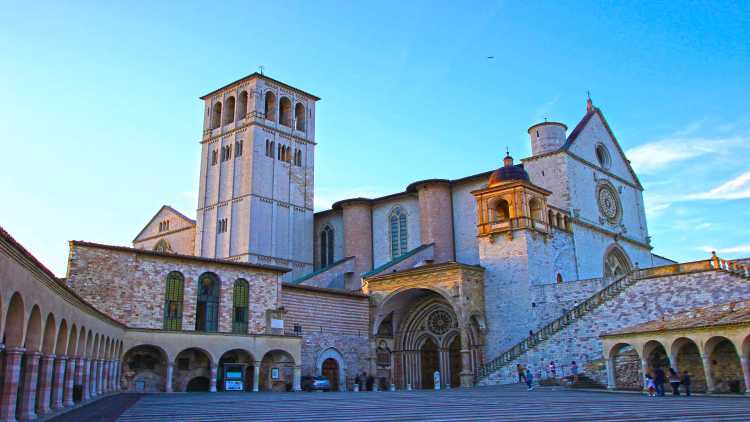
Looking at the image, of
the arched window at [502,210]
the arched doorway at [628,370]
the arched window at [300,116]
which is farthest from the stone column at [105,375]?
the arched window at [300,116]

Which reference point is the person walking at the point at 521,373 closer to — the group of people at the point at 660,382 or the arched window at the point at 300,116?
the group of people at the point at 660,382

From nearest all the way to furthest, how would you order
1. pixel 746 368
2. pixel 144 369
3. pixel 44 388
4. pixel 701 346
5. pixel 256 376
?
1. pixel 44 388
2. pixel 746 368
3. pixel 701 346
4. pixel 144 369
5. pixel 256 376

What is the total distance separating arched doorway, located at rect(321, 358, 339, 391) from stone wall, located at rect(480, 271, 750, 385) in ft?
26.7

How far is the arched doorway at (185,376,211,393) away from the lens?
26.6 m

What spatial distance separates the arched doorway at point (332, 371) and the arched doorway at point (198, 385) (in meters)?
6.40

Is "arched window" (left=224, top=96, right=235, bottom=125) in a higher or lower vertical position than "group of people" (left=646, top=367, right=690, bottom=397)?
higher

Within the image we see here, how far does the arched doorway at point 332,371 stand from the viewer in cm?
3186

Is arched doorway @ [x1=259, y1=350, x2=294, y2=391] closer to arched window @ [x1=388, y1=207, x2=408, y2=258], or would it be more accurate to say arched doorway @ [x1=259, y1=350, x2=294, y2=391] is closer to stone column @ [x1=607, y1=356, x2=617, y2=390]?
stone column @ [x1=607, y1=356, x2=617, y2=390]

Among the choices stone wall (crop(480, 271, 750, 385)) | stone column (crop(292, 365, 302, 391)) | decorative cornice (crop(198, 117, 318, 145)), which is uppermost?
decorative cornice (crop(198, 117, 318, 145))

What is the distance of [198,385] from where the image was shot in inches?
1059

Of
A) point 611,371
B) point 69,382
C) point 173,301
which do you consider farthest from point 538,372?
point 69,382

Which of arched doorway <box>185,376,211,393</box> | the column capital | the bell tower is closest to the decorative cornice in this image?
the bell tower

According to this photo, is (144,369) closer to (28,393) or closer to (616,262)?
(28,393)

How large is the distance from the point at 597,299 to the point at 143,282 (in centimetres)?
1857
